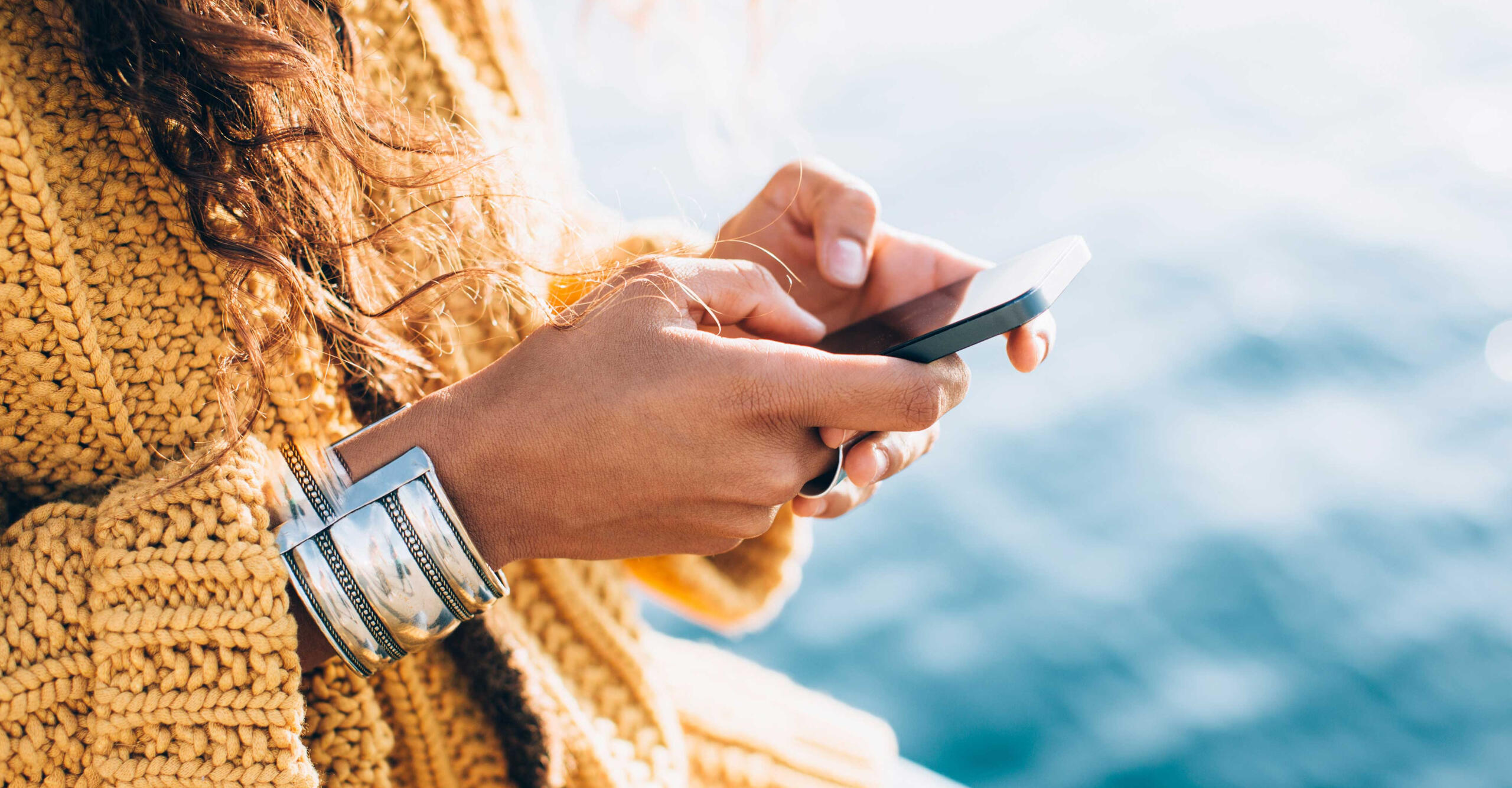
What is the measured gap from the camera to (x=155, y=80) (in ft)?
1.92

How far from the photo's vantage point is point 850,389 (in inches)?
23.8

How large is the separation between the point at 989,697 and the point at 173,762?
1.39 metres

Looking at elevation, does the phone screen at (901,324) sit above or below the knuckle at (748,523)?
above

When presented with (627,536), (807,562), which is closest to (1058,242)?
(627,536)

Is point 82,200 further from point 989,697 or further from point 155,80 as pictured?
point 989,697

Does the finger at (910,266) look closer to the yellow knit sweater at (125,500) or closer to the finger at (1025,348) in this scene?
the finger at (1025,348)

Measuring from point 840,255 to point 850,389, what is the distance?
29 cm

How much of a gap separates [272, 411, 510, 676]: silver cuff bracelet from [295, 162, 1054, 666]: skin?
0.02 metres

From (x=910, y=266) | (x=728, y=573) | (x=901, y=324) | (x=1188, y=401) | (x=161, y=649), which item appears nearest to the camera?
(x=161, y=649)

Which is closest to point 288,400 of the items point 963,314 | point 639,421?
point 639,421

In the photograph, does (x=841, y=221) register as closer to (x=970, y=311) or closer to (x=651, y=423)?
(x=970, y=311)

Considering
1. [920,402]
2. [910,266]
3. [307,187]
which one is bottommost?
[920,402]

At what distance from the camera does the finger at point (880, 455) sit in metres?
0.69

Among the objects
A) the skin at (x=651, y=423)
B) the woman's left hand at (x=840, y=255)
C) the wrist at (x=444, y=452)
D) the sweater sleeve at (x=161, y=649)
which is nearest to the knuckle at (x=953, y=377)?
the skin at (x=651, y=423)
